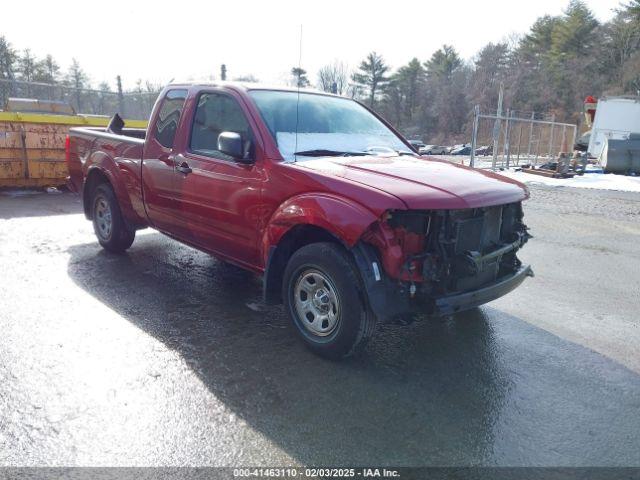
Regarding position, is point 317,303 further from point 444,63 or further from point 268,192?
point 444,63

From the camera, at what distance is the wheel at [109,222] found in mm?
5961

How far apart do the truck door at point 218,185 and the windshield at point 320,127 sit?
0.23 metres

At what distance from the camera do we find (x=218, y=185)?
4289 mm

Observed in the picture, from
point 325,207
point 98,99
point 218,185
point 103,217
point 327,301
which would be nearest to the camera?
point 325,207

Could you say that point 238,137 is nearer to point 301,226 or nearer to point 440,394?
point 301,226

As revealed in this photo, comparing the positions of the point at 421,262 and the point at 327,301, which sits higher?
the point at 421,262

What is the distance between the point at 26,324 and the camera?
13.3 ft

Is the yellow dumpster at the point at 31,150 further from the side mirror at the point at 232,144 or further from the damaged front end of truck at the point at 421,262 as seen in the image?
the damaged front end of truck at the point at 421,262

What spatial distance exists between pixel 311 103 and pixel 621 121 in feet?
76.3

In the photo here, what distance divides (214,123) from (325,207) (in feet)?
5.70

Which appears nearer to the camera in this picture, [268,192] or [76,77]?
[268,192]

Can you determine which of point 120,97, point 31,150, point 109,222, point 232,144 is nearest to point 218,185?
point 232,144

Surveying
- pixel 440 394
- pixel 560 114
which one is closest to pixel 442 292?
pixel 440 394

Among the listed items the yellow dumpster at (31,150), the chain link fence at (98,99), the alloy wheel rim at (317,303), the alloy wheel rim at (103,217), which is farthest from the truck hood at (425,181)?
the chain link fence at (98,99)
